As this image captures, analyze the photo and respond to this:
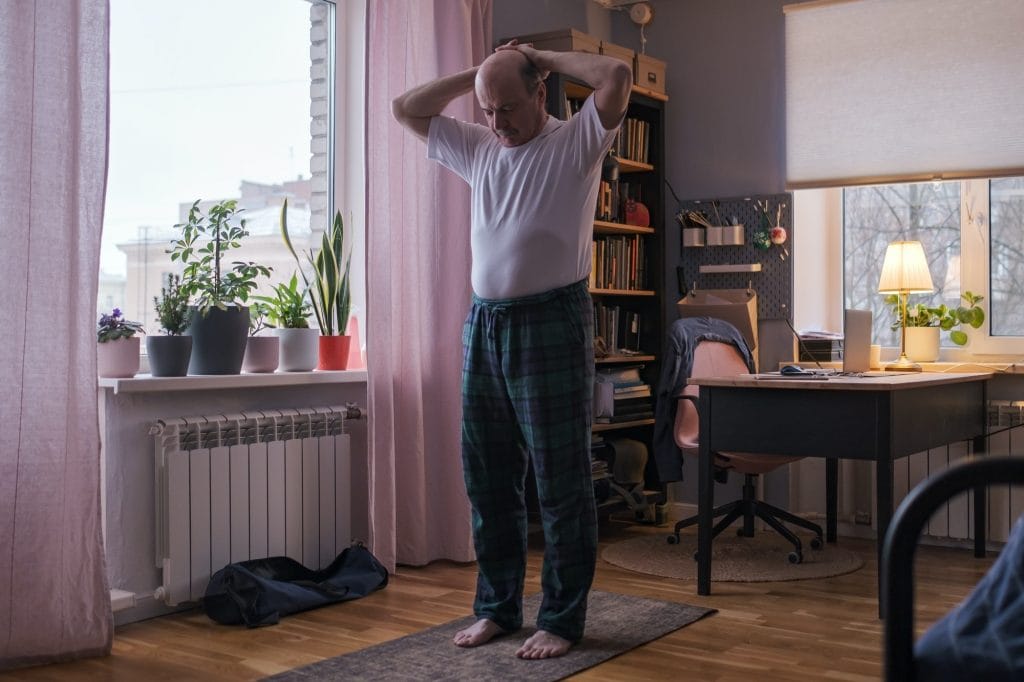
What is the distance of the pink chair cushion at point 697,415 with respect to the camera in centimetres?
430

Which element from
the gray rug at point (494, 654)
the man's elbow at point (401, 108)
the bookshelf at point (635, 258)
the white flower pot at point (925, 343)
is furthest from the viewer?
the bookshelf at point (635, 258)

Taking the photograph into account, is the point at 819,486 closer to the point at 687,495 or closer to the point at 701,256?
the point at 687,495

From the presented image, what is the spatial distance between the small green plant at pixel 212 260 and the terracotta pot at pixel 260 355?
0.16 m

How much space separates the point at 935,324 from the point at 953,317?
0.28 feet

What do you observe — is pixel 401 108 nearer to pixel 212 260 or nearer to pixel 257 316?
pixel 212 260

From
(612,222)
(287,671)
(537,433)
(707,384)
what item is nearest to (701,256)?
(612,222)

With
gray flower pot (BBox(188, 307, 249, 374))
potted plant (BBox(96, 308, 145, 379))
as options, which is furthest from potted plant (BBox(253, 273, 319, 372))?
potted plant (BBox(96, 308, 145, 379))

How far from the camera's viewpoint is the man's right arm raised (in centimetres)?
310

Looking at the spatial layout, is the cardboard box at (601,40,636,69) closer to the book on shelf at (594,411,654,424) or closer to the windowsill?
the book on shelf at (594,411,654,424)

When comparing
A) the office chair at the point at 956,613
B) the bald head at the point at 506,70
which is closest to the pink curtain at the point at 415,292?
the bald head at the point at 506,70

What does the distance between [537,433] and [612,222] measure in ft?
7.39

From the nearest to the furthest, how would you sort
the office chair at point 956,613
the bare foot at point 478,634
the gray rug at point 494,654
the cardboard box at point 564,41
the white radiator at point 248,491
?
1. the office chair at point 956,613
2. the gray rug at point 494,654
3. the bare foot at point 478,634
4. the white radiator at point 248,491
5. the cardboard box at point 564,41

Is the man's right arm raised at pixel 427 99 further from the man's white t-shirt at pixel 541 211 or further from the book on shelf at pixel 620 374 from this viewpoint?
the book on shelf at pixel 620 374

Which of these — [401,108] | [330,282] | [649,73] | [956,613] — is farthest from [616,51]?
[956,613]
